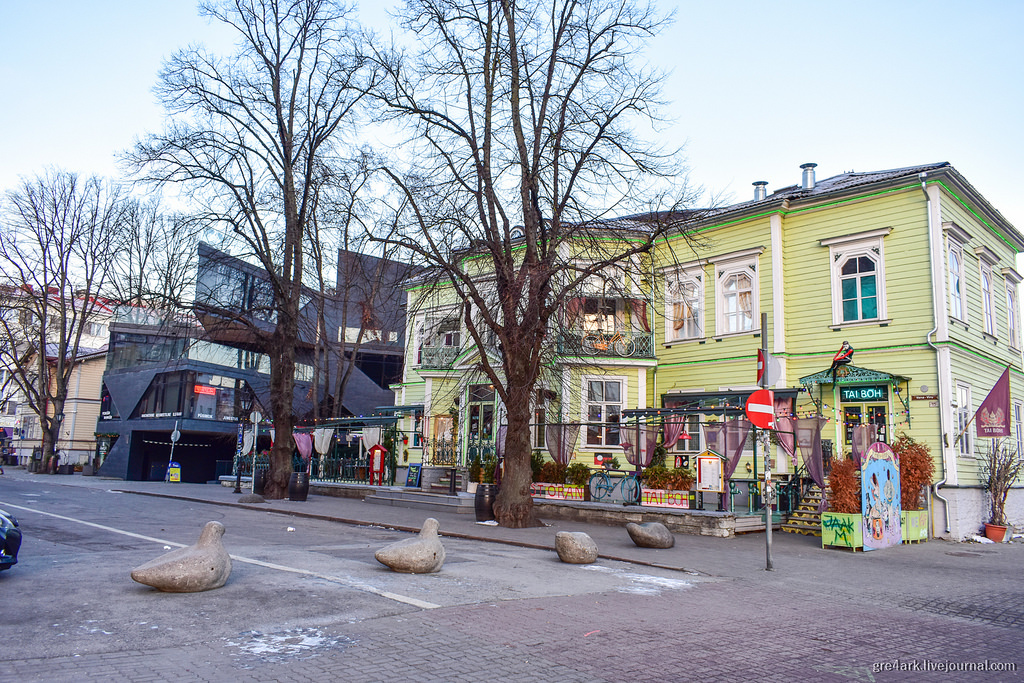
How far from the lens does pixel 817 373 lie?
20734 mm

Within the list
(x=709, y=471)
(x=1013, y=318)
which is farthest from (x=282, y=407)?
(x=1013, y=318)

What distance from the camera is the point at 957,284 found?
65.6 ft

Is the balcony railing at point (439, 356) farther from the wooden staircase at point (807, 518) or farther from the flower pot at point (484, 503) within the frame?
the wooden staircase at point (807, 518)

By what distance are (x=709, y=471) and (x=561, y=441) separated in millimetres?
3955

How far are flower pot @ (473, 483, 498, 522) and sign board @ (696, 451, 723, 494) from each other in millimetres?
5104

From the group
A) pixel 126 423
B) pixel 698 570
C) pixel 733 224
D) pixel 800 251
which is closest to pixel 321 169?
pixel 733 224

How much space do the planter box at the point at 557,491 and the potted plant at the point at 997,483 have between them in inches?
405

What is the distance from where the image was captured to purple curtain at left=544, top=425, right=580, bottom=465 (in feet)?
64.3

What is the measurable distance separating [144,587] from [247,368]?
38211 millimetres

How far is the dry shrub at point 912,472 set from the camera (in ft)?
52.9

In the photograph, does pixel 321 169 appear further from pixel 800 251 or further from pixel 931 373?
pixel 931 373

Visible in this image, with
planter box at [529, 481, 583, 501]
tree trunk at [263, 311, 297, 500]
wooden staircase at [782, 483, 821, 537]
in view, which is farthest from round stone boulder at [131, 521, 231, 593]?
tree trunk at [263, 311, 297, 500]

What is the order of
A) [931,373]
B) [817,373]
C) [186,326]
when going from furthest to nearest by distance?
[186,326]
[817,373]
[931,373]

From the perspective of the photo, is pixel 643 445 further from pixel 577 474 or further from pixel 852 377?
Answer: pixel 852 377
